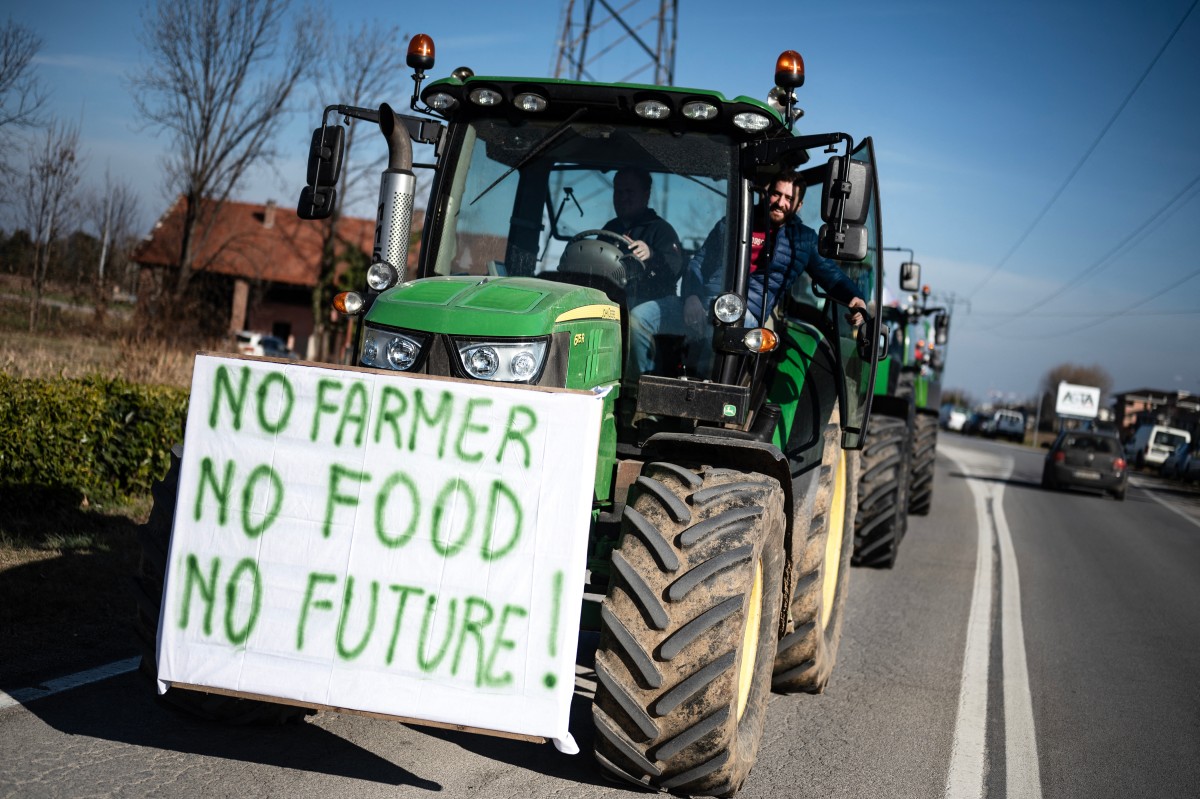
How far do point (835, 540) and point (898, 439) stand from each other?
407cm

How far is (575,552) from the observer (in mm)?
3779

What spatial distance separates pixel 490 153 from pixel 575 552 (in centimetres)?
246

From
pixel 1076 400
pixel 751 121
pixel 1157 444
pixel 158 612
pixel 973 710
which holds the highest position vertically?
pixel 1076 400

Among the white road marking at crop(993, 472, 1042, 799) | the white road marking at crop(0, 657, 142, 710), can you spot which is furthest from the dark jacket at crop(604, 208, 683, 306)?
the white road marking at crop(0, 657, 142, 710)

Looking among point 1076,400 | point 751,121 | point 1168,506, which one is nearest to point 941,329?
point 1168,506

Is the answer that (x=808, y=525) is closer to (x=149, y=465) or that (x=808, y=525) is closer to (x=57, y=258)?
(x=149, y=465)

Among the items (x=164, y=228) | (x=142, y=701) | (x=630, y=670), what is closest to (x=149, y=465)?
(x=142, y=701)

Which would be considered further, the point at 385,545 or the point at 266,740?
the point at 266,740

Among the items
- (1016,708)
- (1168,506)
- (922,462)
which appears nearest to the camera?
(1016,708)

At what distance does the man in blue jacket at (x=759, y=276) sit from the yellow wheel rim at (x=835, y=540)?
3.66ft

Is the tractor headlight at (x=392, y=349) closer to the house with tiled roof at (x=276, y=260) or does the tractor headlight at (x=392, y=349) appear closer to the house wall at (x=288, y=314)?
the house with tiled roof at (x=276, y=260)

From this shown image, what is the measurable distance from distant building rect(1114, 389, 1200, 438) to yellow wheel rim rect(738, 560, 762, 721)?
80.4 metres

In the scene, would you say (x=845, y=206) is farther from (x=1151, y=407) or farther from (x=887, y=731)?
(x=1151, y=407)

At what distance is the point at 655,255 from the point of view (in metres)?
5.21
